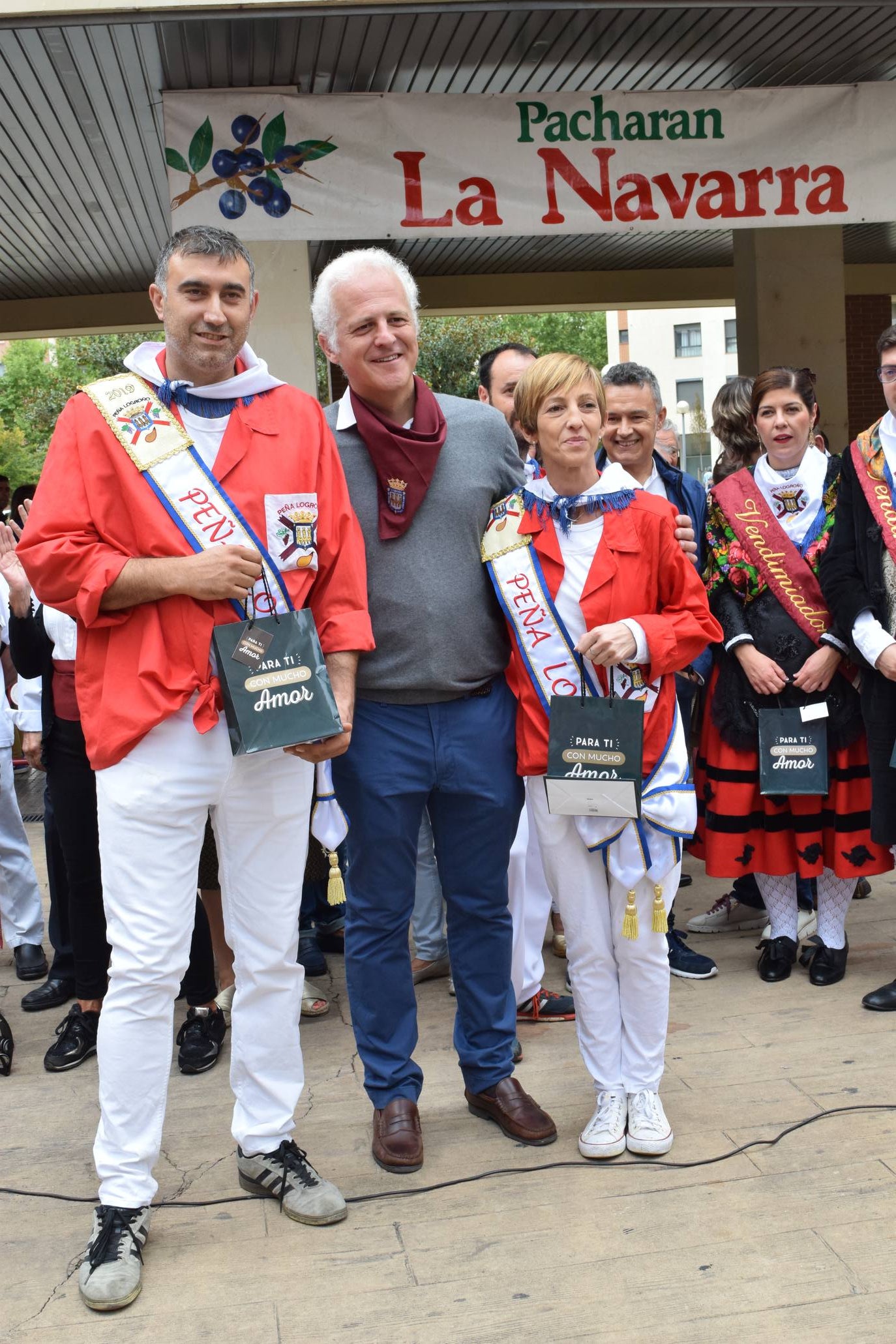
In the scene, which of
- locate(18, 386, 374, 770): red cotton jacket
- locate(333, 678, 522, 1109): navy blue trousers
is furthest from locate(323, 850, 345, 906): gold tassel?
locate(18, 386, 374, 770): red cotton jacket

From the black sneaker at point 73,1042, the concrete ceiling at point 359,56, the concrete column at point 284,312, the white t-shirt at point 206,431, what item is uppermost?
the concrete ceiling at point 359,56

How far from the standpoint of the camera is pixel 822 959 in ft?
13.0

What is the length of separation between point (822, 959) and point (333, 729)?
7.17 feet

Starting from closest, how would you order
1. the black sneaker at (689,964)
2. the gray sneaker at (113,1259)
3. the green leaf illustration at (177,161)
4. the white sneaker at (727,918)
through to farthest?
the gray sneaker at (113,1259), the black sneaker at (689,964), the white sneaker at (727,918), the green leaf illustration at (177,161)

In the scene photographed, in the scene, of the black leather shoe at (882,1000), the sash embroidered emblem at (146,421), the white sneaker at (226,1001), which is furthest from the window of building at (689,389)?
the sash embroidered emblem at (146,421)

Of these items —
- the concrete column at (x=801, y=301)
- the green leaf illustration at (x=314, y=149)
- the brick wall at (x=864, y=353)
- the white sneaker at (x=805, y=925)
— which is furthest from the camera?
the brick wall at (x=864, y=353)

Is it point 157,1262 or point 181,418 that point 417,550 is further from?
point 157,1262

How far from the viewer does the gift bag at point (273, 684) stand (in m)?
2.45

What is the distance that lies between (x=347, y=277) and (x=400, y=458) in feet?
1.37

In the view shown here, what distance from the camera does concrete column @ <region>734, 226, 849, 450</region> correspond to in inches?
357

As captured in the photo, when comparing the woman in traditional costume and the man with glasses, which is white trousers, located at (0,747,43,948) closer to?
the woman in traditional costume

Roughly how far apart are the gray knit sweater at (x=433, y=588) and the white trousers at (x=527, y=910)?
2.82 ft

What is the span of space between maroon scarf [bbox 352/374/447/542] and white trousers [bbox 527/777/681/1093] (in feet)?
2.29

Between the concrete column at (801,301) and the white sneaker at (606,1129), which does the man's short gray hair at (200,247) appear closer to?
the white sneaker at (606,1129)
